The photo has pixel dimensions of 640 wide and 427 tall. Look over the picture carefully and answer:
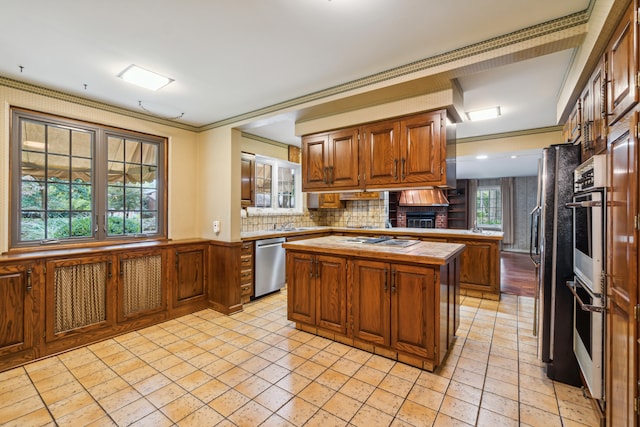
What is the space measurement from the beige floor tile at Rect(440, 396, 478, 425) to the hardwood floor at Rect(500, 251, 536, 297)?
8.77 ft

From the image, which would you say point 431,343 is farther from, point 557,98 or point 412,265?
point 557,98

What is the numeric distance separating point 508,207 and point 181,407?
9923mm

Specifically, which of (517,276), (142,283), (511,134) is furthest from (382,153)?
(517,276)

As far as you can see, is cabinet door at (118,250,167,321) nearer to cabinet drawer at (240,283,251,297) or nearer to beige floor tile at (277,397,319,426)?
cabinet drawer at (240,283,251,297)

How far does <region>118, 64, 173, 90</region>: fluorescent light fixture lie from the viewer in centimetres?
247

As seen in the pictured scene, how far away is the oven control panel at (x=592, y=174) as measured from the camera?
4.83ft

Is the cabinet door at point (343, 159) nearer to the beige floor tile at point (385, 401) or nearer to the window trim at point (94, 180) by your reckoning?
the beige floor tile at point (385, 401)

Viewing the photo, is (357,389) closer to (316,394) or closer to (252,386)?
(316,394)

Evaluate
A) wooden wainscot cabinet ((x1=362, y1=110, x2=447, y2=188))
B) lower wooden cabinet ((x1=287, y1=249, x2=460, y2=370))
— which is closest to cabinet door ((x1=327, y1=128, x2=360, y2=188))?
wooden wainscot cabinet ((x1=362, y1=110, x2=447, y2=188))

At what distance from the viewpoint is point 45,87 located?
2803 mm

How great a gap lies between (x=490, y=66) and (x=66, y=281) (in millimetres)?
4055

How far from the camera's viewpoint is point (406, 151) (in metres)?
2.80

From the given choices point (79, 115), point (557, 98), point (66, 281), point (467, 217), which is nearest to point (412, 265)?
point (557, 98)

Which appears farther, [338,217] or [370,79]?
[338,217]
